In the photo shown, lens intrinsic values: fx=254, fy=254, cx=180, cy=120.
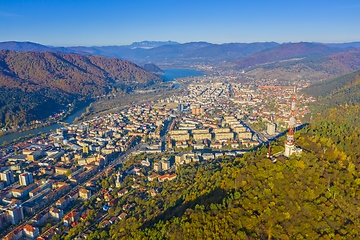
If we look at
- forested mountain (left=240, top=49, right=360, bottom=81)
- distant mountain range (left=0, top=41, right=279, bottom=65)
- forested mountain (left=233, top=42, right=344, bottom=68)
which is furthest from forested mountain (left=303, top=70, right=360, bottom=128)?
distant mountain range (left=0, top=41, right=279, bottom=65)

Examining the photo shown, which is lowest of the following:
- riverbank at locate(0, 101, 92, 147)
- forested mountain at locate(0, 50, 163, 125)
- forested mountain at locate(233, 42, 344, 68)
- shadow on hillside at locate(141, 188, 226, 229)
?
riverbank at locate(0, 101, 92, 147)

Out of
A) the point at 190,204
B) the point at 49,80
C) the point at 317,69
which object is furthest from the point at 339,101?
the point at 49,80

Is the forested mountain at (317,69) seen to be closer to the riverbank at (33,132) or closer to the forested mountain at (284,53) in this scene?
the forested mountain at (284,53)

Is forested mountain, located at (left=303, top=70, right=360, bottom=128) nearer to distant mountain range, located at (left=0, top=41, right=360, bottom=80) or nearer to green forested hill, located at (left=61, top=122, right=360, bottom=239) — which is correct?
green forested hill, located at (left=61, top=122, right=360, bottom=239)

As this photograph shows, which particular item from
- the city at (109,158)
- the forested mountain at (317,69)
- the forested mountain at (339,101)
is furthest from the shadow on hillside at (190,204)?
the forested mountain at (317,69)

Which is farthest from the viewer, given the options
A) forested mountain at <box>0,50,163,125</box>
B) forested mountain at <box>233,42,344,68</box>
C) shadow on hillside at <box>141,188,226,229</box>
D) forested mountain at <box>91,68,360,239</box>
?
forested mountain at <box>233,42,344,68</box>

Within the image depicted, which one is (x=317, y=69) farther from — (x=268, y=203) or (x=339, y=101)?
(x=268, y=203)
